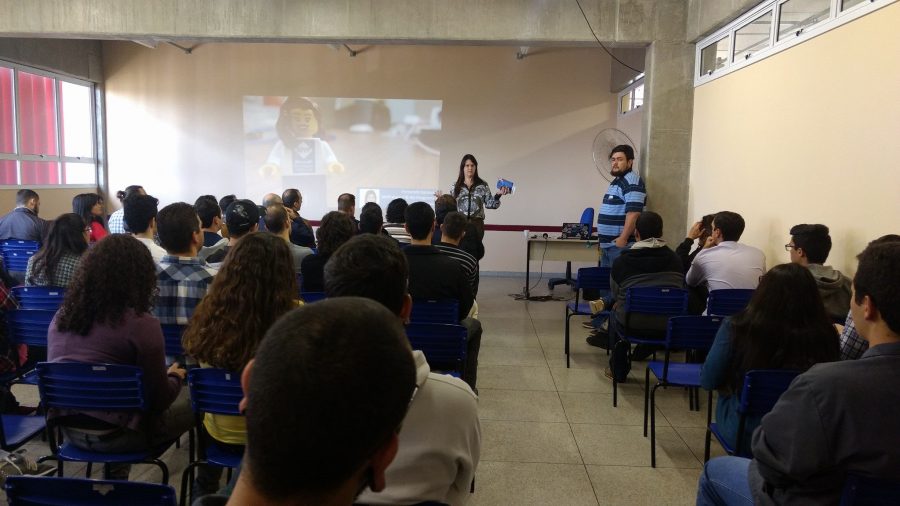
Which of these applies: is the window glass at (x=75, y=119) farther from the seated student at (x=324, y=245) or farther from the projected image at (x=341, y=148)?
the seated student at (x=324, y=245)

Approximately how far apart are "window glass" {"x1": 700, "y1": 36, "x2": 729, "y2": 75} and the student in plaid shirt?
4516mm

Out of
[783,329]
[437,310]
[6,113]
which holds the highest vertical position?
[6,113]

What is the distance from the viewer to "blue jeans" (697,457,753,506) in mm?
1928

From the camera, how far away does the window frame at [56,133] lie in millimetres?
7836

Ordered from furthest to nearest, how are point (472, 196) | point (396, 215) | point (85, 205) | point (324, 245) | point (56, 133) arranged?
point (56, 133), point (472, 196), point (396, 215), point (85, 205), point (324, 245)

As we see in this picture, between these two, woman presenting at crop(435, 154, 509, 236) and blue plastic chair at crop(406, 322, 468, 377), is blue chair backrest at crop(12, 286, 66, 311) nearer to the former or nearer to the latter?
blue plastic chair at crop(406, 322, 468, 377)

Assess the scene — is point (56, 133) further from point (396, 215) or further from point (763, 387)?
point (763, 387)

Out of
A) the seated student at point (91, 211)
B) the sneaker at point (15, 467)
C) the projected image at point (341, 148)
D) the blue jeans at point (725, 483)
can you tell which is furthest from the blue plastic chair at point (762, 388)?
the projected image at point (341, 148)

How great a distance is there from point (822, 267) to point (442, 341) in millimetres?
2081

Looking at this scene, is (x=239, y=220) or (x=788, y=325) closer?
(x=788, y=325)

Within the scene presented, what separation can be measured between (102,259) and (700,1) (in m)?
5.39

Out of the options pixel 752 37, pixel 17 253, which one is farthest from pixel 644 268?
pixel 17 253

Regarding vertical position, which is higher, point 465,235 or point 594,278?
point 465,235

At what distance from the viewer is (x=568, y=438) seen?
349cm
